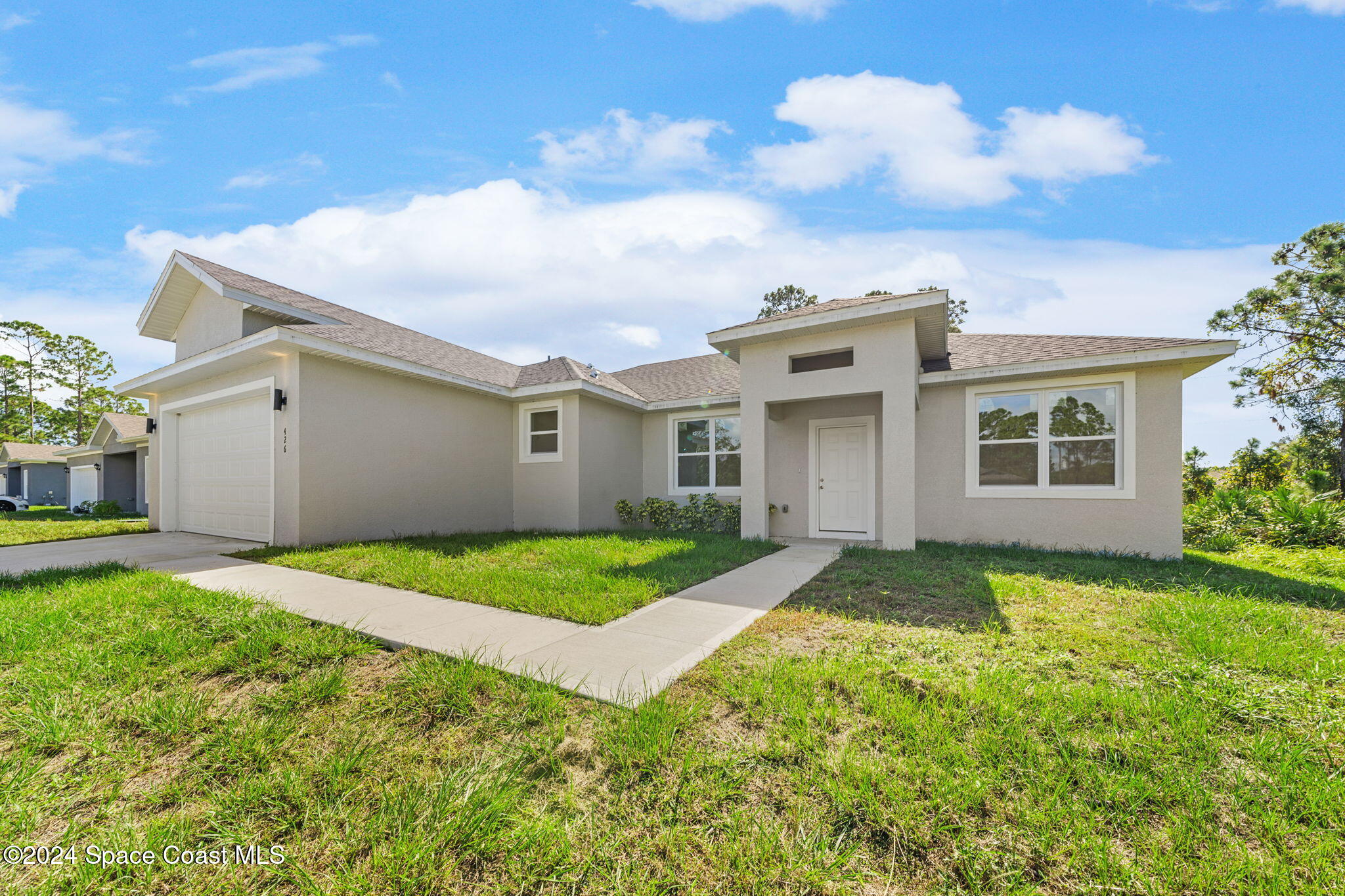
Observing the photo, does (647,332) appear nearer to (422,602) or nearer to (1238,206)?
(1238,206)

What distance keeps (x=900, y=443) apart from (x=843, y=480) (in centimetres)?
223

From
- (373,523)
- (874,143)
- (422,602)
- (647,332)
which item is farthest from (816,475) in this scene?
(647,332)

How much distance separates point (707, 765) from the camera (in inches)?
89.7

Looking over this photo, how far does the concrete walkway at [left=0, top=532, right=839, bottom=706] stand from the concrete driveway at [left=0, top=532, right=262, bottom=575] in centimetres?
10

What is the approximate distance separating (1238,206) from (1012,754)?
12.5 metres

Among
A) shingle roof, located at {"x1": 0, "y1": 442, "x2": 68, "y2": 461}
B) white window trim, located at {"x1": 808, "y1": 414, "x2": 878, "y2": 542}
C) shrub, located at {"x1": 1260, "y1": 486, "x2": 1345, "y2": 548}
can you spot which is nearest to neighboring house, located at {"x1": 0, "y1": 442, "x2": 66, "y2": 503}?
shingle roof, located at {"x1": 0, "y1": 442, "x2": 68, "y2": 461}

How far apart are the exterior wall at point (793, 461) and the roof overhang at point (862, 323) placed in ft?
5.92

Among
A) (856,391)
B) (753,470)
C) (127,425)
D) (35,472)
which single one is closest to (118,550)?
(753,470)

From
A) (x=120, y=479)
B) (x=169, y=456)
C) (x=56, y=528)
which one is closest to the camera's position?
(x=169, y=456)

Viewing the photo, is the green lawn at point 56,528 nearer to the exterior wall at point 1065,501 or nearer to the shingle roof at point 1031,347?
the exterior wall at point 1065,501

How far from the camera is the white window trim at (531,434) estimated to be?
11.0 m

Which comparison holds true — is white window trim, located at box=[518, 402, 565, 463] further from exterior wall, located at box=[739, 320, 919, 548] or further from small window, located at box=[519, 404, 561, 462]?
exterior wall, located at box=[739, 320, 919, 548]

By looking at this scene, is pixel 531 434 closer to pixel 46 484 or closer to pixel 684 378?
pixel 684 378

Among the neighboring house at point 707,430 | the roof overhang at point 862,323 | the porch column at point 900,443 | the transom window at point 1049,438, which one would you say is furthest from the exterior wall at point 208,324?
the transom window at point 1049,438
